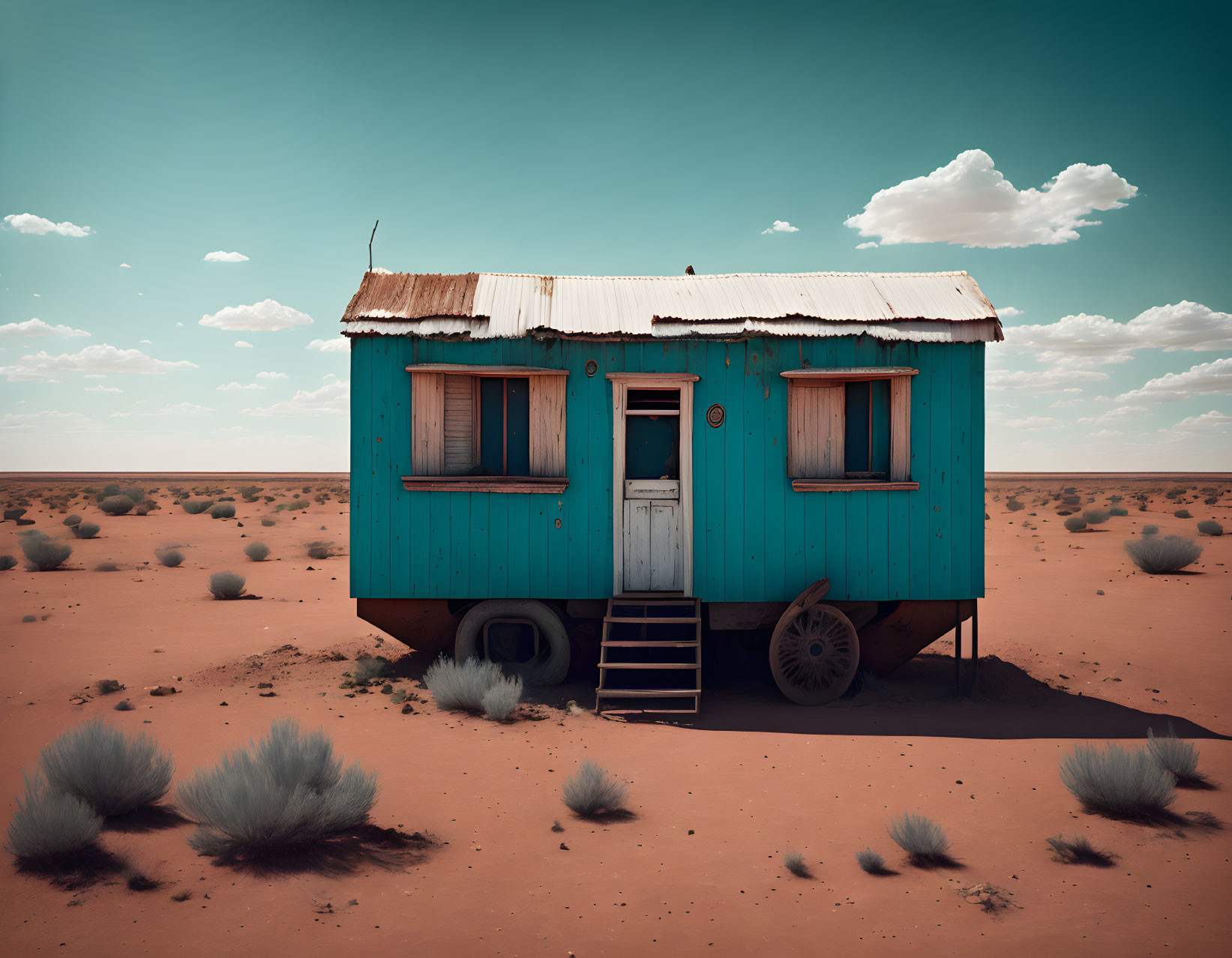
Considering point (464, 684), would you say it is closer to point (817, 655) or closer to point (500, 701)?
point (500, 701)

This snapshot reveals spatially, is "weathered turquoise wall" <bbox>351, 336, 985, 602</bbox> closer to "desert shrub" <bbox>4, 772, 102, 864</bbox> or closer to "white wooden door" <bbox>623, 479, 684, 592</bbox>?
"white wooden door" <bbox>623, 479, 684, 592</bbox>

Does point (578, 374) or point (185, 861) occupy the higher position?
point (578, 374)

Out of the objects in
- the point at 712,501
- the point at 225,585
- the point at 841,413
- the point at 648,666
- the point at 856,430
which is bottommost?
the point at 225,585

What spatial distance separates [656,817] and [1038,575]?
570 inches

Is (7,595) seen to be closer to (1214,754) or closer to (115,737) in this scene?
(115,737)

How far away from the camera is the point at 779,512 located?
27.6ft

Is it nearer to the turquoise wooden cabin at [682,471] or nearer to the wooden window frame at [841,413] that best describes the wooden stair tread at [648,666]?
the turquoise wooden cabin at [682,471]

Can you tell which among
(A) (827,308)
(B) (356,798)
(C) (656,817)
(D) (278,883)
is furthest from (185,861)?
(A) (827,308)

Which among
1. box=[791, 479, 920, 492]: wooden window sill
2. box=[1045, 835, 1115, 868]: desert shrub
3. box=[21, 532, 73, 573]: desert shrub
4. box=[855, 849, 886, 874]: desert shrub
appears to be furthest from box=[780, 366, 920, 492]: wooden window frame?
box=[21, 532, 73, 573]: desert shrub

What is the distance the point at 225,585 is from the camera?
45.7 feet

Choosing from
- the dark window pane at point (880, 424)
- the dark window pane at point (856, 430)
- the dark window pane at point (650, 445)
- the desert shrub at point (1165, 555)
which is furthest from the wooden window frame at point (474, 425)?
the desert shrub at point (1165, 555)

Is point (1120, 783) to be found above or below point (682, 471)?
below

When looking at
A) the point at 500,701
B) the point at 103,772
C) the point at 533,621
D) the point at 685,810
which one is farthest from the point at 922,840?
the point at 103,772

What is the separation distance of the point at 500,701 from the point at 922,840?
4.08 meters
